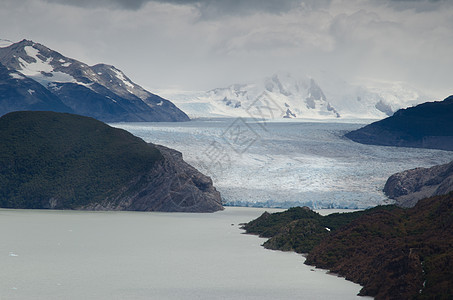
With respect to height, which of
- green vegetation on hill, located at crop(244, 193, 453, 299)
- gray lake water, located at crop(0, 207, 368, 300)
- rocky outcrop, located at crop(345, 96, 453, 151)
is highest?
rocky outcrop, located at crop(345, 96, 453, 151)

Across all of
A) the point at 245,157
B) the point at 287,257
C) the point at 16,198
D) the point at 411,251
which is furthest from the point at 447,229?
the point at 245,157

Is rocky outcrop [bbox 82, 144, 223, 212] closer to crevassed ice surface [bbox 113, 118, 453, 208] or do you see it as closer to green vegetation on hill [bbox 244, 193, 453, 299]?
crevassed ice surface [bbox 113, 118, 453, 208]

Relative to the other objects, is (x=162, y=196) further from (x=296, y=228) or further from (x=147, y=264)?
(x=147, y=264)

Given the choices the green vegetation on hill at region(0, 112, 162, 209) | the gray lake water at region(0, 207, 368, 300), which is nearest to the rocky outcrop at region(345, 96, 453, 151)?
the green vegetation on hill at region(0, 112, 162, 209)

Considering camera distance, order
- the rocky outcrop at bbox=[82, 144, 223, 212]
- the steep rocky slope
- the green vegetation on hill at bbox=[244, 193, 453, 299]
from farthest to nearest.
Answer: the steep rocky slope < the rocky outcrop at bbox=[82, 144, 223, 212] < the green vegetation on hill at bbox=[244, 193, 453, 299]

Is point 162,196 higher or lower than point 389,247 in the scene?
lower

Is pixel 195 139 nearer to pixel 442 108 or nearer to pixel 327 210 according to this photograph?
pixel 327 210

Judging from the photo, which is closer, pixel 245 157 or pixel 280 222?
pixel 280 222

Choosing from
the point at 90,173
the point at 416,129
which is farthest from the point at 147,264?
the point at 416,129
